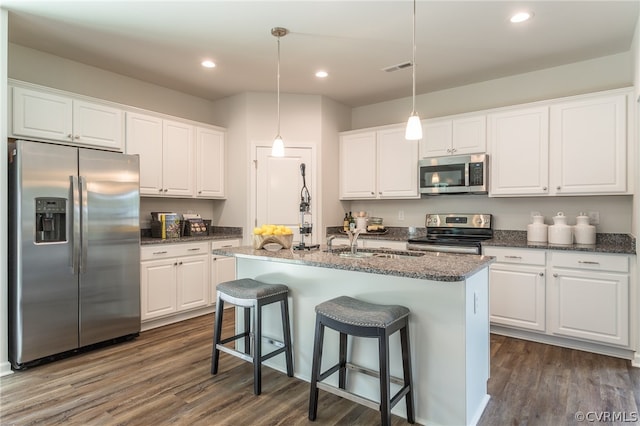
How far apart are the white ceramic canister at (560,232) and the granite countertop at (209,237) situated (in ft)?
11.0

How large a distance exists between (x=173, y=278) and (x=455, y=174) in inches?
127

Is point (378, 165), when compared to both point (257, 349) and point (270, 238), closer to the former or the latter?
point (270, 238)

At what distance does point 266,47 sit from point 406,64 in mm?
1382

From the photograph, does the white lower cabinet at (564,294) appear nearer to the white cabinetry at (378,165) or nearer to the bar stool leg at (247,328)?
the white cabinetry at (378,165)

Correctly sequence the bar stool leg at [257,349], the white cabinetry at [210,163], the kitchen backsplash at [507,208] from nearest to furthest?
the bar stool leg at [257,349] < the kitchen backsplash at [507,208] < the white cabinetry at [210,163]

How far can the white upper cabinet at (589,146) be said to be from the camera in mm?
3166

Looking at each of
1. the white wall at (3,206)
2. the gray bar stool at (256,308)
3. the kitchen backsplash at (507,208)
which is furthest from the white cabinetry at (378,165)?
the white wall at (3,206)

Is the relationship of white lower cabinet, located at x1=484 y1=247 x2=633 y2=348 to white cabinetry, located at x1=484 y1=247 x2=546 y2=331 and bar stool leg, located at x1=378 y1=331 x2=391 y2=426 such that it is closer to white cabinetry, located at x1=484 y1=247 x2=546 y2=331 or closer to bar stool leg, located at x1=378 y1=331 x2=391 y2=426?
white cabinetry, located at x1=484 y1=247 x2=546 y2=331

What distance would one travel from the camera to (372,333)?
1.86 meters

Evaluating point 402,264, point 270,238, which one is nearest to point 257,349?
point 270,238

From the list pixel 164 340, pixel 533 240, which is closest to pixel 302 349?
pixel 164 340

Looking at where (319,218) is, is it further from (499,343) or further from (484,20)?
(484,20)

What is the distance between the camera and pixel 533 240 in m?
3.61

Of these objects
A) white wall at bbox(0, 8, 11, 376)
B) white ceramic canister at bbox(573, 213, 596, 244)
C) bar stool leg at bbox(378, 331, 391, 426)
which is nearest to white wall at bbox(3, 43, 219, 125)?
white wall at bbox(0, 8, 11, 376)
